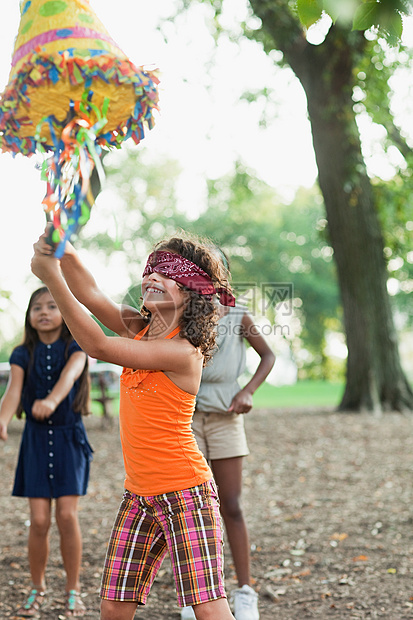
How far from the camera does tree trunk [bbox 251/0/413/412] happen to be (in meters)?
9.85

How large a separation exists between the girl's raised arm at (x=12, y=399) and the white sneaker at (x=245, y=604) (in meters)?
1.37

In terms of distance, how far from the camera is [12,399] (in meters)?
3.39

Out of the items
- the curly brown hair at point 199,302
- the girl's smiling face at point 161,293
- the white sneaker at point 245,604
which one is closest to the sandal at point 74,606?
the white sneaker at point 245,604

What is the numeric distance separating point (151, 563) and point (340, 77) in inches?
351

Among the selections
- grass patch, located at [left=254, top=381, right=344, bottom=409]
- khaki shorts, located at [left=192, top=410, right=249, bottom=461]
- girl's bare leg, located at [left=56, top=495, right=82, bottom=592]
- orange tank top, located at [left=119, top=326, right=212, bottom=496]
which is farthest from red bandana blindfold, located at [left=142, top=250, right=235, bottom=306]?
grass patch, located at [left=254, top=381, right=344, bottom=409]

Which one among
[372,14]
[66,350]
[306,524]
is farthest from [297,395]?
[372,14]

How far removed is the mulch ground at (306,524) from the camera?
3457 millimetres

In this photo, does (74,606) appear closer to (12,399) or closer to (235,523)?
(235,523)

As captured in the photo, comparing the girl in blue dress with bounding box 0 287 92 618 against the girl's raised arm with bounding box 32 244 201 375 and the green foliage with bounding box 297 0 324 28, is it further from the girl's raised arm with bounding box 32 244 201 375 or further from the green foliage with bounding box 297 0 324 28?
the green foliage with bounding box 297 0 324 28

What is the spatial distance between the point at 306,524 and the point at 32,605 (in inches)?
90.9

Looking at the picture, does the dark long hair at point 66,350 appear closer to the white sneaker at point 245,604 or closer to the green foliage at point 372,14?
the white sneaker at point 245,604

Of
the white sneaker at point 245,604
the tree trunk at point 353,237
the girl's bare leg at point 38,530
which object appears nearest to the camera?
the white sneaker at point 245,604

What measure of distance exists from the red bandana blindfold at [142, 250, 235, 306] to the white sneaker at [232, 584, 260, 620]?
1664mm

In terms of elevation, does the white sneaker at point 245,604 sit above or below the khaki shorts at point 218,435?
below
